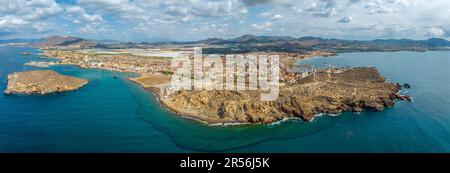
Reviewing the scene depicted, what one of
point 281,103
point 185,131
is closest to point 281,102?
point 281,103

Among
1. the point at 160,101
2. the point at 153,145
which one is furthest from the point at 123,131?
the point at 160,101

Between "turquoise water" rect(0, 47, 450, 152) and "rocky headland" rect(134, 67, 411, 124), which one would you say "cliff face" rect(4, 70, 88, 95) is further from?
"rocky headland" rect(134, 67, 411, 124)

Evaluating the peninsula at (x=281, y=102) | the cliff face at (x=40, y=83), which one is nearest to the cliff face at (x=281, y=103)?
the peninsula at (x=281, y=102)

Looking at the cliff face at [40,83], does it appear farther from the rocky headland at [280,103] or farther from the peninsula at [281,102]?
the rocky headland at [280,103]

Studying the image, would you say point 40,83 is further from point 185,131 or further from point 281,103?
point 281,103

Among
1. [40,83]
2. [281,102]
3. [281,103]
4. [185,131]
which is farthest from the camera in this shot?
[40,83]
